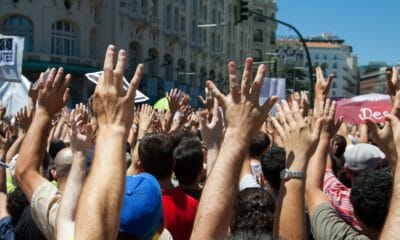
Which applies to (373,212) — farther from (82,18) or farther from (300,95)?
(82,18)

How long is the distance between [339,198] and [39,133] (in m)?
1.97

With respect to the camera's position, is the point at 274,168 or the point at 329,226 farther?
the point at 274,168

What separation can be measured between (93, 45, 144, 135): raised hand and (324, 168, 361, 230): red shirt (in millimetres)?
1827

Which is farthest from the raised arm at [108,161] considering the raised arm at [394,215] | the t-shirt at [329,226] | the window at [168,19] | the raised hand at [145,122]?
the window at [168,19]

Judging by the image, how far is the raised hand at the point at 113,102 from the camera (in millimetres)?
2369

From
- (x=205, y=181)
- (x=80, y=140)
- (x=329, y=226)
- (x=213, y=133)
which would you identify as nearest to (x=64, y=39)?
(x=213, y=133)

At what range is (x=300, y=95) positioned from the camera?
457cm

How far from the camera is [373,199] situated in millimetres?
2838

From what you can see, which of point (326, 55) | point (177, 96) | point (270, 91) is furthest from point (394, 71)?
point (326, 55)

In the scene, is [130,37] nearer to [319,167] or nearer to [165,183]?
[165,183]

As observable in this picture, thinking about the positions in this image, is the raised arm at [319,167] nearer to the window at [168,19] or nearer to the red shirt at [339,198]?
the red shirt at [339,198]

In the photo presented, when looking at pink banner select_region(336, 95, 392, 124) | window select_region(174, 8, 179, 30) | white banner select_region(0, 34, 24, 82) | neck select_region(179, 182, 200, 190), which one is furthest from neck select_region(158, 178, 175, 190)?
window select_region(174, 8, 179, 30)

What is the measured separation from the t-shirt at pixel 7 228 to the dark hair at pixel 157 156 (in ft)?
3.14

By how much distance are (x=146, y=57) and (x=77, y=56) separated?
7741mm
